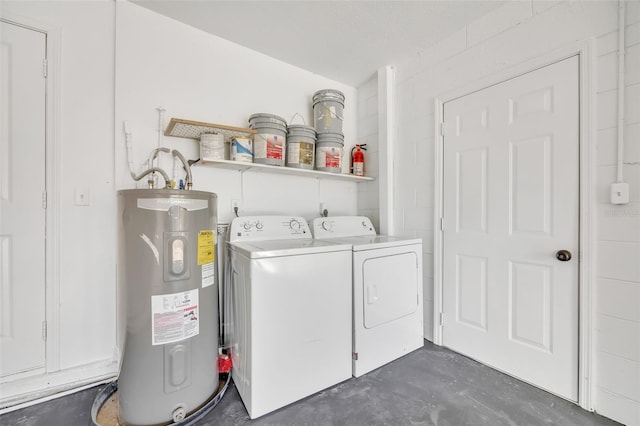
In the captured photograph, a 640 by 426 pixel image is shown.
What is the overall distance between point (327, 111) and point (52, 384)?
2.69m

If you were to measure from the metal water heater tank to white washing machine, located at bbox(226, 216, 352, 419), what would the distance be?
0.27 meters

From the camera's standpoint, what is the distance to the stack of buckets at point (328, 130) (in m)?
2.39

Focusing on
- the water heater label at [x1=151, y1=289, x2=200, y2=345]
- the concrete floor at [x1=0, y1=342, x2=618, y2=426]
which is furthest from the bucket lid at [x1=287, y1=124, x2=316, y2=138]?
the concrete floor at [x1=0, y1=342, x2=618, y2=426]

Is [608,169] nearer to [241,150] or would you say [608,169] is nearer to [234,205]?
[241,150]

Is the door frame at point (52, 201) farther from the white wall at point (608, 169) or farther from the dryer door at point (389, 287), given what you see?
the white wall at point (608, 169)

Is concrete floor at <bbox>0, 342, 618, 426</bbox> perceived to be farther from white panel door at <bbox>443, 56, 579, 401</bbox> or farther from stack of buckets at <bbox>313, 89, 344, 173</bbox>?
stack of buckets at <bbox>313, 89, 344, 173</bbox>

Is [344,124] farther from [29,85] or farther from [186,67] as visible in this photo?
[29,85]

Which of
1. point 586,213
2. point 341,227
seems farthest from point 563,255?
point 341,227

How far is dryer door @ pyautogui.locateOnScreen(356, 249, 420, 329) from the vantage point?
1832 mm

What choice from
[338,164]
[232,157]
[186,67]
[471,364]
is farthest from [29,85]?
[471,364]

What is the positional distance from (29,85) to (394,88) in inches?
105

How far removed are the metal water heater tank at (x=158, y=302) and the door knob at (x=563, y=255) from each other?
6.76 ft

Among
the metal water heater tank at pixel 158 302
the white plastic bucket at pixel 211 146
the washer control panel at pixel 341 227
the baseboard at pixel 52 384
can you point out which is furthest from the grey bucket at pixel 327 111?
the baseboard at pixel 52 384

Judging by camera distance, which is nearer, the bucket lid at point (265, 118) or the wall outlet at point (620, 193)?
the wall outlet at point (620, 193)
